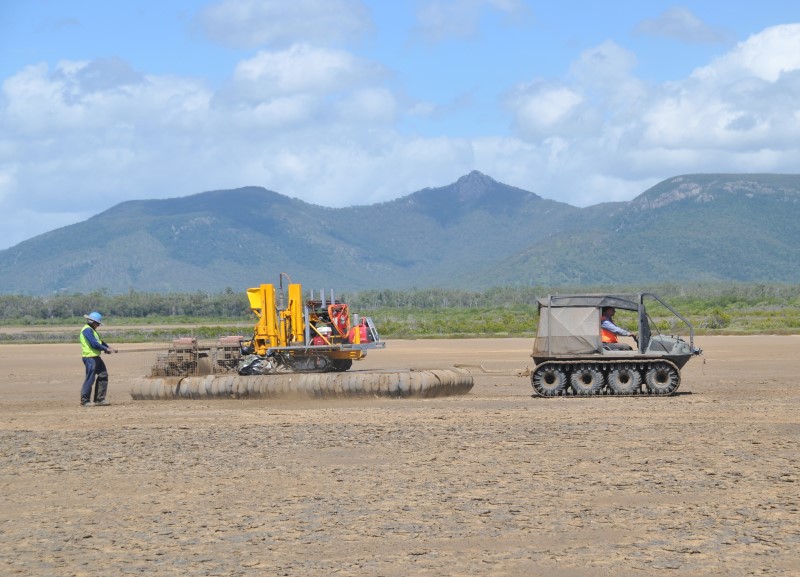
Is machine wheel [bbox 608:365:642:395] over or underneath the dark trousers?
underneath

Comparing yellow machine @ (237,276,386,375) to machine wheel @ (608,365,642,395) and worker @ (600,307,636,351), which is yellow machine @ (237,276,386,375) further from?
machine wheel @ (608,365,642,395)

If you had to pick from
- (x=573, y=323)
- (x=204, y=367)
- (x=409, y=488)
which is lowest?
(x=409, y=488)

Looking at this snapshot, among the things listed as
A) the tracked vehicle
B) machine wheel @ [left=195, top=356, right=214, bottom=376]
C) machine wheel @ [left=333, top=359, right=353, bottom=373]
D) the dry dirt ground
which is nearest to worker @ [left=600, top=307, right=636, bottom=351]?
the tracked vehicle

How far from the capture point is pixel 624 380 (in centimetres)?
Result: 2267

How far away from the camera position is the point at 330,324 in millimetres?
25391

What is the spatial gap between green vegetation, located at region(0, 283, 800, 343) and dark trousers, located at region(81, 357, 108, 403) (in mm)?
32404

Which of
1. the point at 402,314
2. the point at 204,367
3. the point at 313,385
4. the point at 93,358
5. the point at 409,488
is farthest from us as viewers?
the point at 402,314

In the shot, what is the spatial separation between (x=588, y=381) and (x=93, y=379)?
8733mm

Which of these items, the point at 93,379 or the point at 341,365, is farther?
the point at 341,365

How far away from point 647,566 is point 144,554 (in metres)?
4.00

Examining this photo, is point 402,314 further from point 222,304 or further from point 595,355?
point 595,355

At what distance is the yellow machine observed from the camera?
2500cm

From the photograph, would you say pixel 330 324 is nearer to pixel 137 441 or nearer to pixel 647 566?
pixel 137 441

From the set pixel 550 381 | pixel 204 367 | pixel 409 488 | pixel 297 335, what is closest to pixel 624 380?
pixel 550 381
